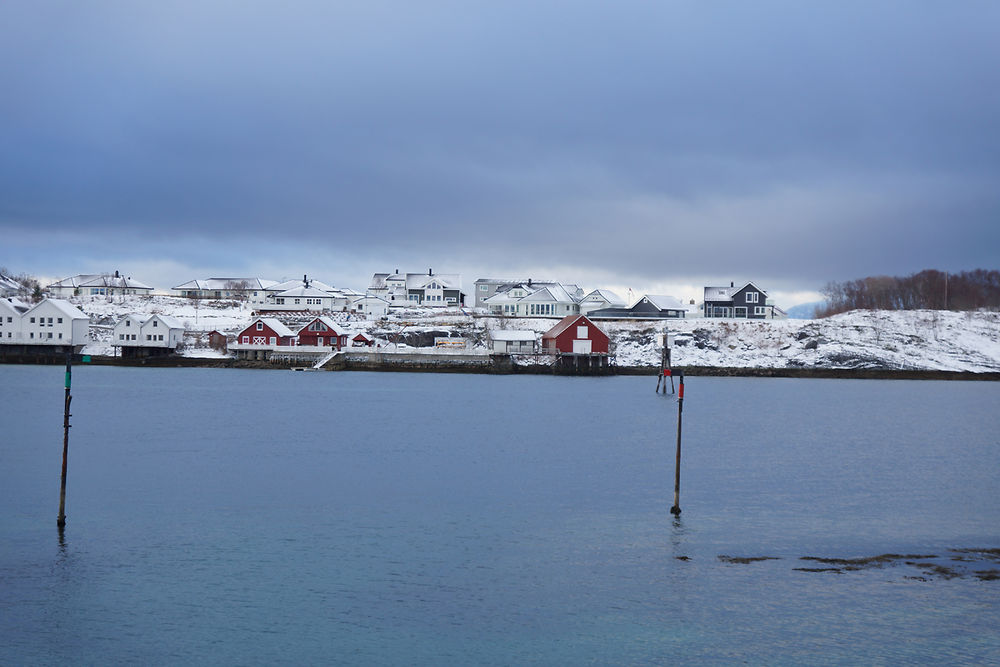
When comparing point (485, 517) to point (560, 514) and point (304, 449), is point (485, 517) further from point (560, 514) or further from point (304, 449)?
point (304, 449)

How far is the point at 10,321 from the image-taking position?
9612cm

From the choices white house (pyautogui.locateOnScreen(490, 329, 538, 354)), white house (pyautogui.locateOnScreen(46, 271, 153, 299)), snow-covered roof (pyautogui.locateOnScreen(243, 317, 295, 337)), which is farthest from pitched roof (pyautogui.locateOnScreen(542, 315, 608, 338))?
white house (pyautogui.locateOnScreen(46, 271, 153, 299))

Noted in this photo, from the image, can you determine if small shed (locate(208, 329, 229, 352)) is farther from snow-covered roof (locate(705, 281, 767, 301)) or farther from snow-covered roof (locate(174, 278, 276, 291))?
snow-covered roof (locate(705, 281, 767, 301))

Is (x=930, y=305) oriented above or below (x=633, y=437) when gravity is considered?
above

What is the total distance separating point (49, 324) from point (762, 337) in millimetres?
72508

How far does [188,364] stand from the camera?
9762 cm

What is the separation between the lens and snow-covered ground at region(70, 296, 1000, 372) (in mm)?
100312

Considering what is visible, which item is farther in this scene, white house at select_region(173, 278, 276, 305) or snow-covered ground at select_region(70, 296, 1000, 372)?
white house at select_region(173, 278, 276, 305)

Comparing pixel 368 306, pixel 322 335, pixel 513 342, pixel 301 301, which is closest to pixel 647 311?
pixel 513 342

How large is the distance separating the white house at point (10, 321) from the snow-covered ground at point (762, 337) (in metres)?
7.78

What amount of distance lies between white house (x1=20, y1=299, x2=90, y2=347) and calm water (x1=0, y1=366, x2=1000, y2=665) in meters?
52.5

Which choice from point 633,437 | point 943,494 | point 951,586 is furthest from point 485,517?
point 633,437

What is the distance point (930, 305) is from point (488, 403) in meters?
101

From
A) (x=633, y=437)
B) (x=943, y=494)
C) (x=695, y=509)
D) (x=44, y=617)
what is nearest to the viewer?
(x=44, y=617)
